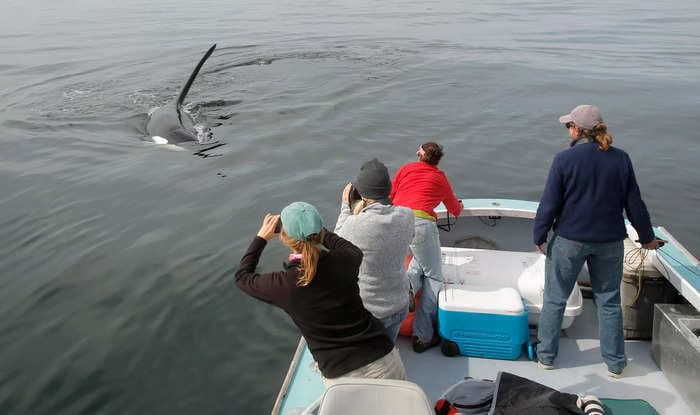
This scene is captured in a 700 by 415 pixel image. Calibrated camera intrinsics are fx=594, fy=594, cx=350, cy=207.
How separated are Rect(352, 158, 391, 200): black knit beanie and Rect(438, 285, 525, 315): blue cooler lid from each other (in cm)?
147

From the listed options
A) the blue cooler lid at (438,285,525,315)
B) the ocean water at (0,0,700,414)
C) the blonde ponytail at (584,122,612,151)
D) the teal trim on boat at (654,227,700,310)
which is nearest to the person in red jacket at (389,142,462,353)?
the blue cooler lid at (438,285,525,315)

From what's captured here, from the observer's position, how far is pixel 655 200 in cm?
1167

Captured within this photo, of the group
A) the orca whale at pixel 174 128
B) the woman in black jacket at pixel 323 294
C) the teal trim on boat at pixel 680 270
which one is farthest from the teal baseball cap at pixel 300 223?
the orca whale at pixel 174 128

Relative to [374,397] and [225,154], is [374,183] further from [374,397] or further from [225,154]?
[225,154]

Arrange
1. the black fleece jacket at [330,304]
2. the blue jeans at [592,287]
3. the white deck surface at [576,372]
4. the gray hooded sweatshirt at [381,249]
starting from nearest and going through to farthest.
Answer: the black fleece jacket at [330,304]
the gray hooded sweatshirt at [381,249]
the blue jeans at [592,287]
the white deck surface at [576,372]

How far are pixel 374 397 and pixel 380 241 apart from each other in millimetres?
1226

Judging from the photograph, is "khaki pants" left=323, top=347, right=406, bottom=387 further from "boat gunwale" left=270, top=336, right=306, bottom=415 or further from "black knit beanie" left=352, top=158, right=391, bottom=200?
"black knit beanie" left=352, top=158, right=391, bottom=200

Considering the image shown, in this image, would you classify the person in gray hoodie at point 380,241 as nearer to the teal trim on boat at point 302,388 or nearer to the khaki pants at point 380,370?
the khaki pants at point 380,370

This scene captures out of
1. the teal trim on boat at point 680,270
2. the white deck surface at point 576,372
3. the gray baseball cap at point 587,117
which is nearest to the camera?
the gray baseball cap at point 587,117

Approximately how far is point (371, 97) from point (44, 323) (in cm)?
1378

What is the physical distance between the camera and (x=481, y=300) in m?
5.30

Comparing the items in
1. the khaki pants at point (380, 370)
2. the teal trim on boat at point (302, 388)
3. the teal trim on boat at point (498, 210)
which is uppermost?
the khaki pants at point (380, 370)

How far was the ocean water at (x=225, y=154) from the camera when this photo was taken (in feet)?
21.7

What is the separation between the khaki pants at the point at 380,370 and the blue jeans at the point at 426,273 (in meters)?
1.59
